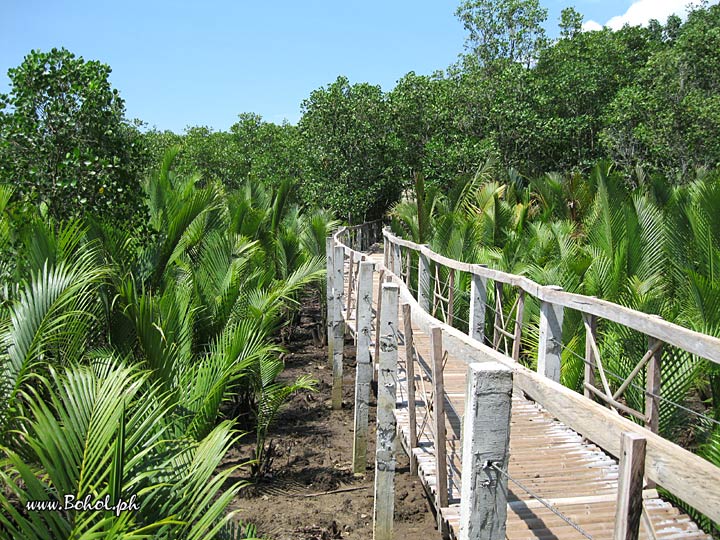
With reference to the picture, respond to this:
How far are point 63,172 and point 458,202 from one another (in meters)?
9.37

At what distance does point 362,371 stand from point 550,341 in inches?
73.7

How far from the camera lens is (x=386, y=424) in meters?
4.09

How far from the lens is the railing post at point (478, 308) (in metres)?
5.70

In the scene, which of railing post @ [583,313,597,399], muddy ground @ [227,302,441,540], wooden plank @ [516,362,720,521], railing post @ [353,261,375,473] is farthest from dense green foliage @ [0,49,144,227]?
wooden plank @ [516,362,720,521]

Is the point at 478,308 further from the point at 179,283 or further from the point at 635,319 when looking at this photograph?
the point at 179,283

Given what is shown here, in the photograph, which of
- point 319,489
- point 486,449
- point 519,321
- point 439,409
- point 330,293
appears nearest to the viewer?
point 486,449

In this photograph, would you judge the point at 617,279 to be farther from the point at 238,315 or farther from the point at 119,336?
the point at 119,336

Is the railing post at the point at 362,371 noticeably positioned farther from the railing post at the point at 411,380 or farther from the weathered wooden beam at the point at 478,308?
the railing post at the point at 411,380

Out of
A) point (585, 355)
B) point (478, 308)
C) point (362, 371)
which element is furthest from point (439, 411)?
point (478, 308)

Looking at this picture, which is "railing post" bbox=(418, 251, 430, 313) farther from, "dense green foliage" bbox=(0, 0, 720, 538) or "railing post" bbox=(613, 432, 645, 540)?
"railing post" bbox=(613, 432, 645, 540)

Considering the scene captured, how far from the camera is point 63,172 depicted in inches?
226

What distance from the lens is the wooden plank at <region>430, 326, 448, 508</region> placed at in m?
3.12

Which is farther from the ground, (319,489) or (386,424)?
(386,424)

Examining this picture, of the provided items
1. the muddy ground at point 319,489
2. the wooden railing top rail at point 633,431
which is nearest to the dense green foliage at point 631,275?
the wooden railing top rail at point 633,431
